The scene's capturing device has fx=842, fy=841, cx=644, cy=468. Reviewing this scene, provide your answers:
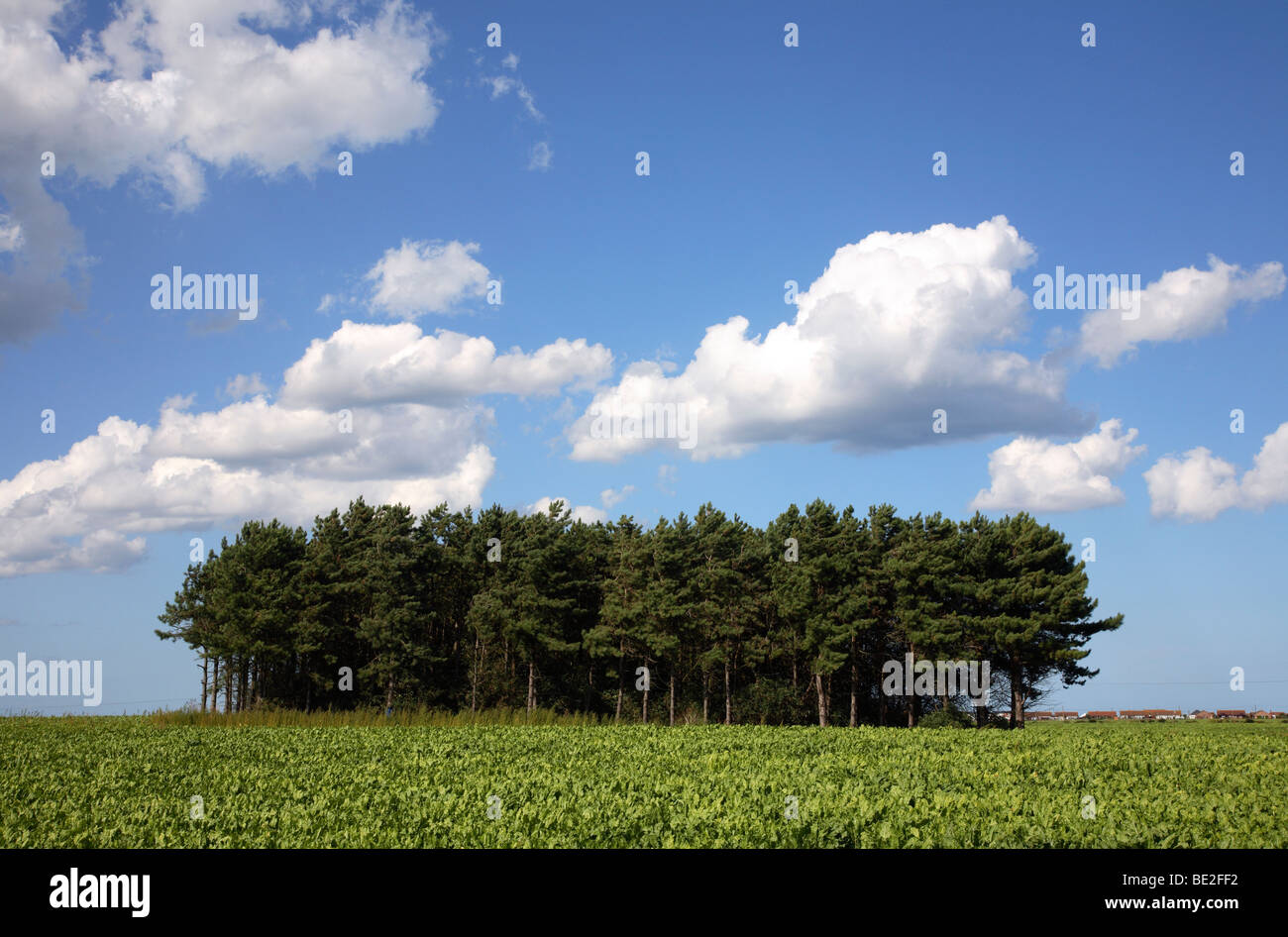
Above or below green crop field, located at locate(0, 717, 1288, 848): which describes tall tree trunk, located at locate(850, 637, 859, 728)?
below

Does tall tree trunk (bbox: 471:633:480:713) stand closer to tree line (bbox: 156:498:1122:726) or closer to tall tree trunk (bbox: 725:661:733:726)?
tree line (bbox: 156:498:1122:726)

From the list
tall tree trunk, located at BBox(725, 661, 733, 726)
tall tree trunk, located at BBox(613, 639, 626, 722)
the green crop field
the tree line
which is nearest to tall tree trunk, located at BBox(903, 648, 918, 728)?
the tree line

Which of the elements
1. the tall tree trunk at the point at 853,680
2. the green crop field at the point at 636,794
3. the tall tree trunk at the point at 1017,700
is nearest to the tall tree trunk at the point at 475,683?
the tall tree trunk at the point at 853,680

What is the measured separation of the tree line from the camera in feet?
173

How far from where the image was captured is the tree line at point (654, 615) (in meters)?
52.9

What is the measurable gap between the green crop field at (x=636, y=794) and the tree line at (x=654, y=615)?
987 inches

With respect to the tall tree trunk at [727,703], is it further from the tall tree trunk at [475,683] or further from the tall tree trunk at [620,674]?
the tall tree trunk at [475,683]

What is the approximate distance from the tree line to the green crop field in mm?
25080

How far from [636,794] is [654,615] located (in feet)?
135

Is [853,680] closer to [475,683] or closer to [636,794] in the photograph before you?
[475,683]
